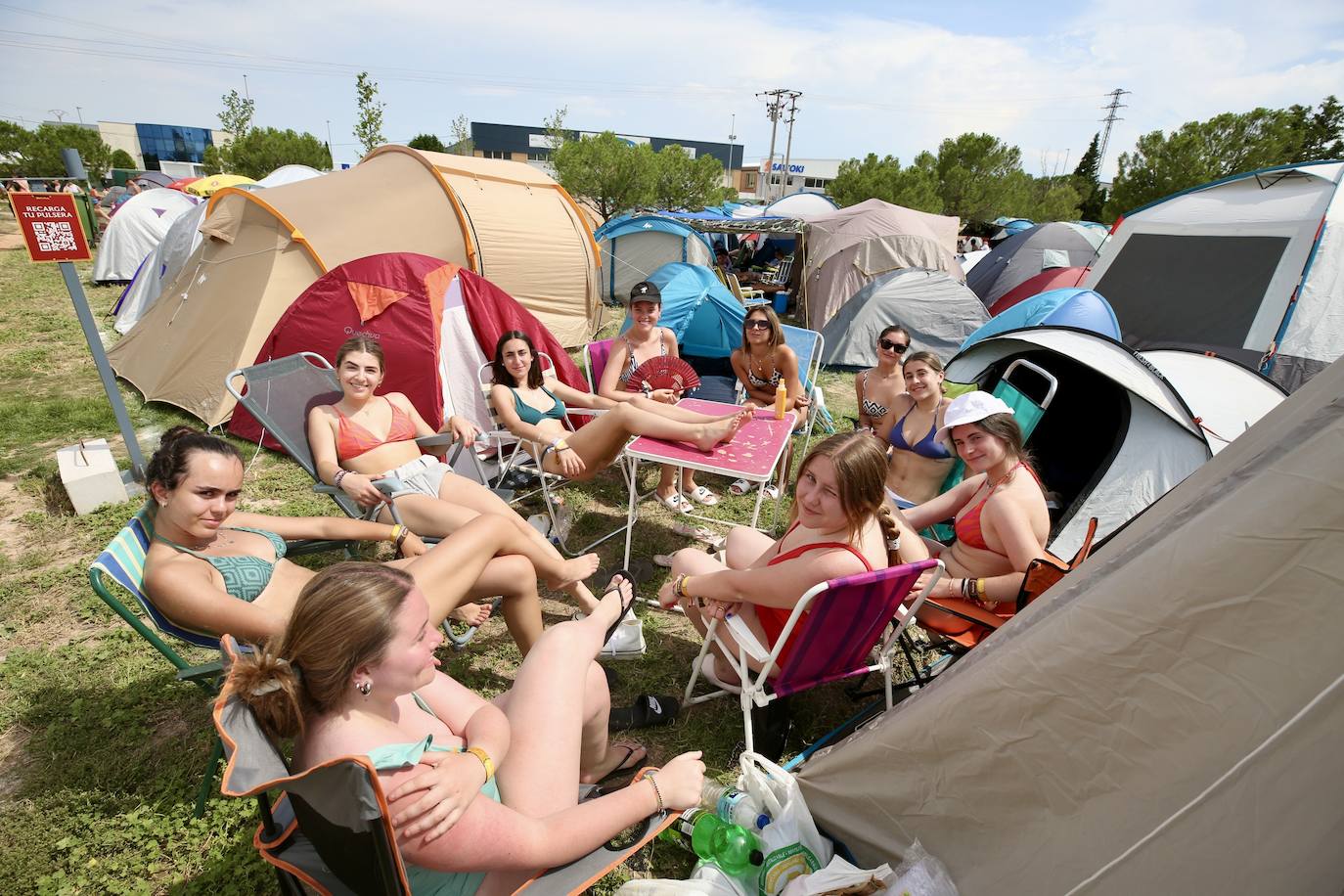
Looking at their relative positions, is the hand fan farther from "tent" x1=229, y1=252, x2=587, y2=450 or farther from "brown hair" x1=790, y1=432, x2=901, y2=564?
"brown hair" x1=790, y1=432, x2=901, y2=564

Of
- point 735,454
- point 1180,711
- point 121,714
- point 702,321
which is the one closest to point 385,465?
point 121,714

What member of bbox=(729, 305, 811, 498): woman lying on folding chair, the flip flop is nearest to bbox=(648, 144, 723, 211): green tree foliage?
bbox=(729, 305, 811, 498): woman lying on folding chair

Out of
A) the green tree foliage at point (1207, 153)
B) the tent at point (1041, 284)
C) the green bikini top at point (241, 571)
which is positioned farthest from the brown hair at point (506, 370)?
the green tree foliage at point (1207, 153)

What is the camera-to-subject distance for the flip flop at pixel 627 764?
2197 millimetres

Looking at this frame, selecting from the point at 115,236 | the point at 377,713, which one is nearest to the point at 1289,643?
the point at 377,713

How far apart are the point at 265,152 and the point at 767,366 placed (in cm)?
3264

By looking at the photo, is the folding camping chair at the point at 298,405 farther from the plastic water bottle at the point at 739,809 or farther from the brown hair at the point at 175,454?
the plastic water bottle at the point at 739,809

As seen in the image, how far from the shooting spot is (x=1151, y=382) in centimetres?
373

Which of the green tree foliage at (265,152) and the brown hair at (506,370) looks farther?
the green tree foliage at (265,152)

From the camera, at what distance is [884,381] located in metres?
4.61

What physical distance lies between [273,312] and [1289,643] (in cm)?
675

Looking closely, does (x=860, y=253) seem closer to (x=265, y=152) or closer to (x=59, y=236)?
(x=59, y=236)

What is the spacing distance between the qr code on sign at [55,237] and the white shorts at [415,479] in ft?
8.88

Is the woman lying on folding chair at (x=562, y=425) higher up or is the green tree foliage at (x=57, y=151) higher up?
the green tree foliage at (x=57, y=151)
